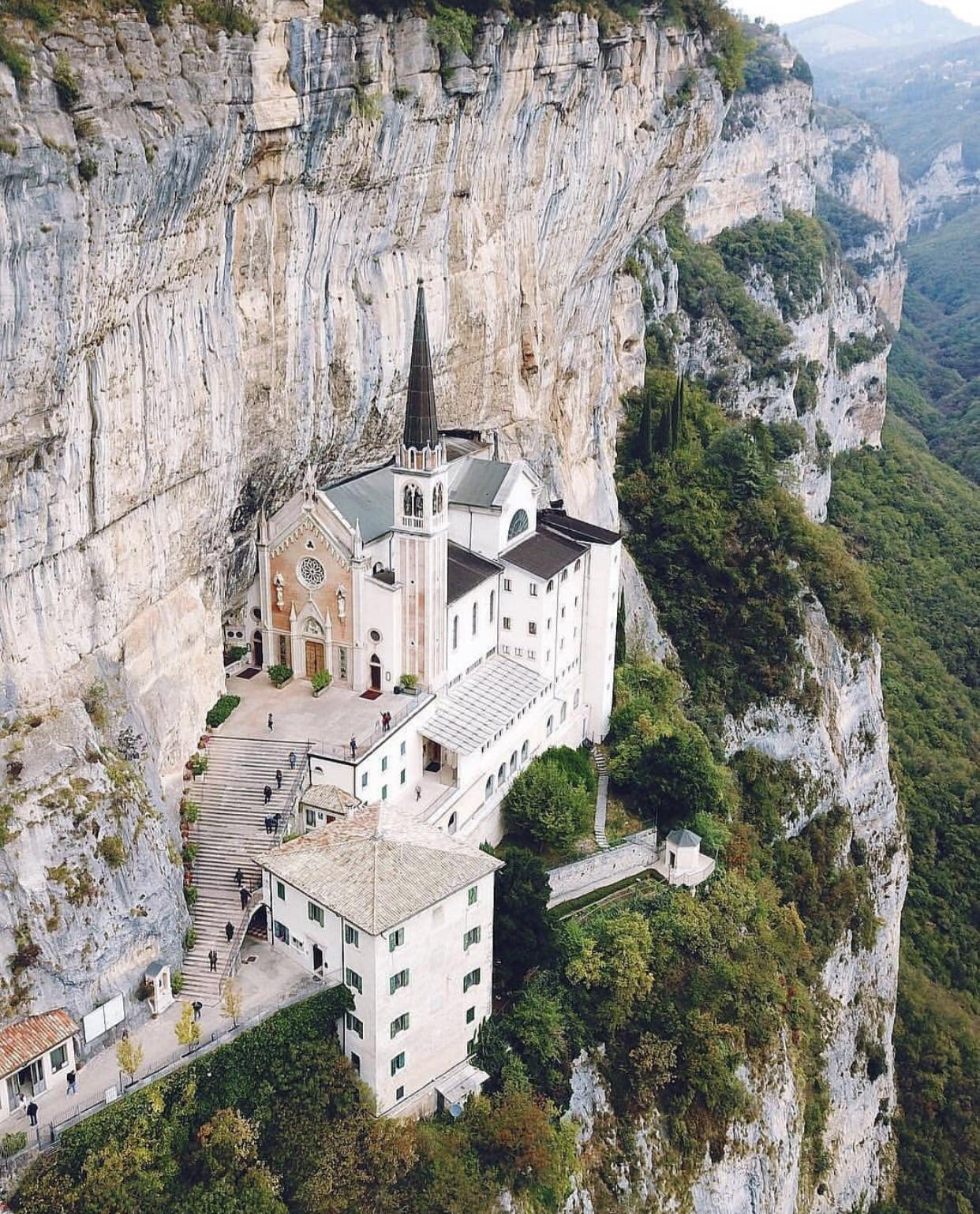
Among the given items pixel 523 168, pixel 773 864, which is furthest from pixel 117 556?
pixel 773 864

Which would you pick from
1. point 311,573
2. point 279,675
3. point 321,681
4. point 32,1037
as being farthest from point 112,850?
point 311,573

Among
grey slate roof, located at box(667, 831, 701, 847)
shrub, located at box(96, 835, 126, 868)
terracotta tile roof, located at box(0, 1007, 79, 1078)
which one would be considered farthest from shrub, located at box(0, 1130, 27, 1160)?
grey slate roof, located at box(667, 831, 701, 847)

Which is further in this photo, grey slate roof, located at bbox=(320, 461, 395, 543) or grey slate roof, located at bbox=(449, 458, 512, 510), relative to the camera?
grey slate roof, located at bbox=(449, 458, 512, 510)

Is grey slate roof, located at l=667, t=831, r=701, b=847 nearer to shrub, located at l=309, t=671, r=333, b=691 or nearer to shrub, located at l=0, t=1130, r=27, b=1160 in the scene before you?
shrub, located at l=309, t=671, r=333, b=691

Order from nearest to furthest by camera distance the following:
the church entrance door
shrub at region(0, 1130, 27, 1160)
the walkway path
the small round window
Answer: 1. shrub at region(0, 1130, 27, 1160)
2. the small round window
3. the church entrance door
4. the walkway path

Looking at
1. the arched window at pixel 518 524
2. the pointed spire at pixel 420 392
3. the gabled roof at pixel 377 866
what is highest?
the pointed spire at pixel 420 392

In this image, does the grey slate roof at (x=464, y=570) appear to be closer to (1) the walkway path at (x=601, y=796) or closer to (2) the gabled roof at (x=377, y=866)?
(1) the walkway path at (x=601, y=796)

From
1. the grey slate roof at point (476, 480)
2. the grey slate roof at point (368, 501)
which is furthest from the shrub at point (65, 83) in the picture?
the grey slate roof at point (476, 480)
